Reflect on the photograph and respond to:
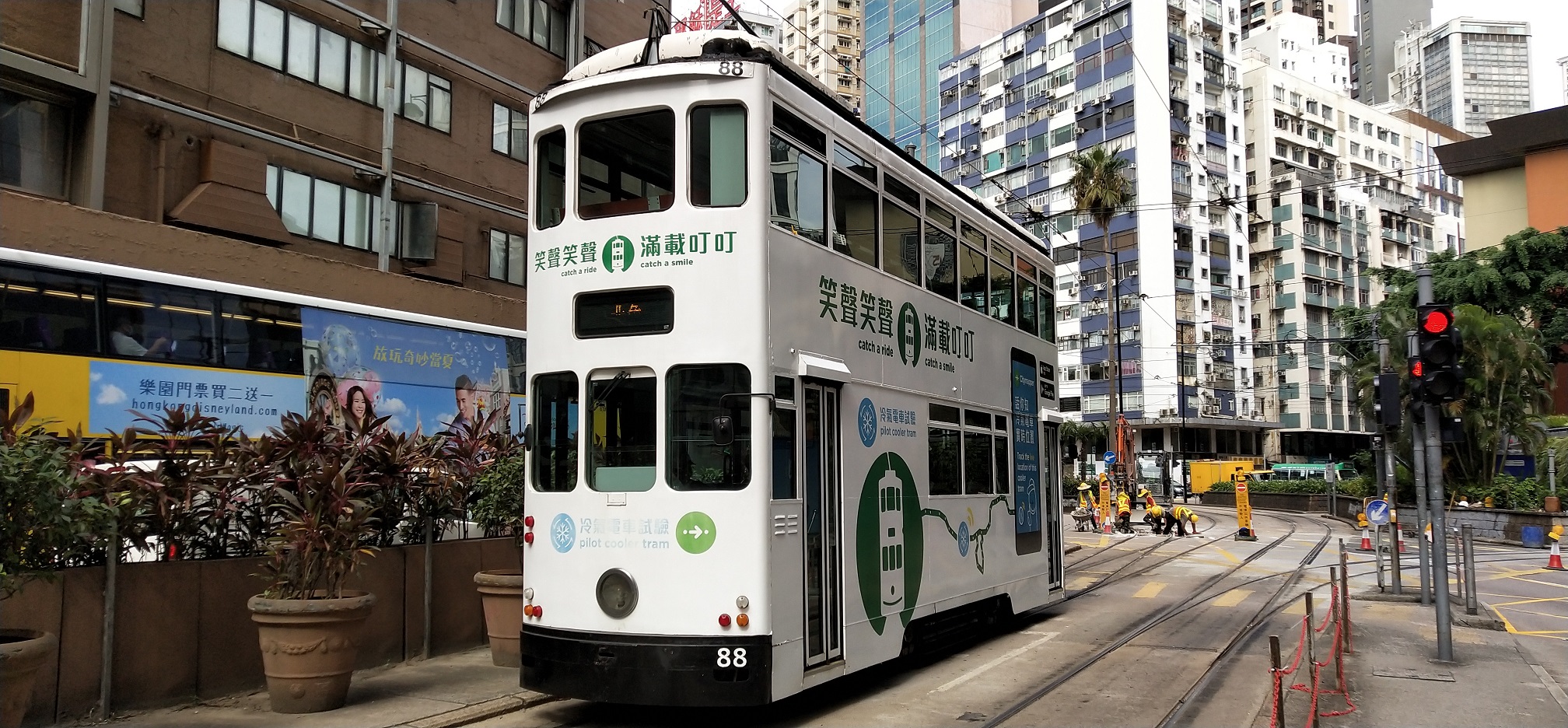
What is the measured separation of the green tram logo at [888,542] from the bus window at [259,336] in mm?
8296

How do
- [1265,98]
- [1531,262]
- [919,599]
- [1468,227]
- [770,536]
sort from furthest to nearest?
[1265,98] < [1468,227] < [1531,262] < [919,599] < [770,536]

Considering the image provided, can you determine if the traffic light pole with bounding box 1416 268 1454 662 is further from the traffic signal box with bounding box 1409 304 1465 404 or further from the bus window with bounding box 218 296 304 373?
the bus window with bounding box 218 296 304 373

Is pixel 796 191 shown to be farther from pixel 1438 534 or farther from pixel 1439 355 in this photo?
pixel 1438 534

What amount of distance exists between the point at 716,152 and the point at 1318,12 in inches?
5693

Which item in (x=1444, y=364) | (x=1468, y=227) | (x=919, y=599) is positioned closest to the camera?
(x=919, y=599)

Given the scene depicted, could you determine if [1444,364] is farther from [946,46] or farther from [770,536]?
[946,46]

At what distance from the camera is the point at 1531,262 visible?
4634cm

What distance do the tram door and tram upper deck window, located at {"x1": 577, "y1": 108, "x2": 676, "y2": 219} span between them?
183 centimetres

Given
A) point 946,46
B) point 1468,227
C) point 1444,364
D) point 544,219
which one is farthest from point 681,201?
point 946,46

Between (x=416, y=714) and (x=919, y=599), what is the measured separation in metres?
4.32

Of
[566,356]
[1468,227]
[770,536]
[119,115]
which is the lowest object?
[770,536]

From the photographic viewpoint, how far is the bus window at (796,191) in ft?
26.4

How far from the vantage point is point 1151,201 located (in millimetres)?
66625

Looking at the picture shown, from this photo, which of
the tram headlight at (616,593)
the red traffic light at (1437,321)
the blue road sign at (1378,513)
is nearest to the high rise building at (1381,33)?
the blue road sign at (1378,513)
